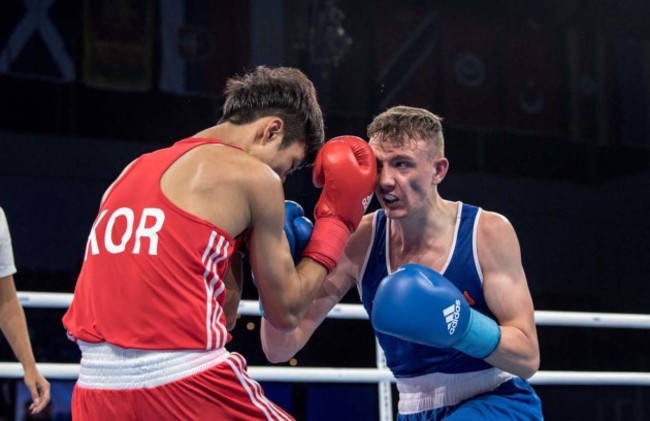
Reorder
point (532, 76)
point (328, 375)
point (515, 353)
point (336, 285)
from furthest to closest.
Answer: point (532, 76)
point (328, 375)
point (336, 285)
point (515, 353)

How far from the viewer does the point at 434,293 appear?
188 cm

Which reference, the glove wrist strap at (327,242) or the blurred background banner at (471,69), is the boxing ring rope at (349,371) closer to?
the glove wrist strap at (327,242)


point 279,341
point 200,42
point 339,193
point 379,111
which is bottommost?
point 279,341

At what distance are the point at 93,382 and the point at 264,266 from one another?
39 centimetres

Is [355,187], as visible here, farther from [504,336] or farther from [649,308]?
[649,308]

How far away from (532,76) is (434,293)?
866cm

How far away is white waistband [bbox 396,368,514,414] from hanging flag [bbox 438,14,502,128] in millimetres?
7766

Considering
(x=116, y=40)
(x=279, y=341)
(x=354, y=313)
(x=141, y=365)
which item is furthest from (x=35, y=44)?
(x=141, y=365)

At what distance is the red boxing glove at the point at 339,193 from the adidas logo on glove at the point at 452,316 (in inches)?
10.8

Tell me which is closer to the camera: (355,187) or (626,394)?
(355,187)

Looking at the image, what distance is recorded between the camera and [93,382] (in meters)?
1.56

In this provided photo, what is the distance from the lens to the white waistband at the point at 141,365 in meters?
1.51

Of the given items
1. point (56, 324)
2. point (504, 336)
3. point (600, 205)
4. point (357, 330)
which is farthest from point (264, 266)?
point (600, 205)

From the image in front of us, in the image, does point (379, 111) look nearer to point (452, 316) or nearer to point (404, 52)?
point (404, 52)
